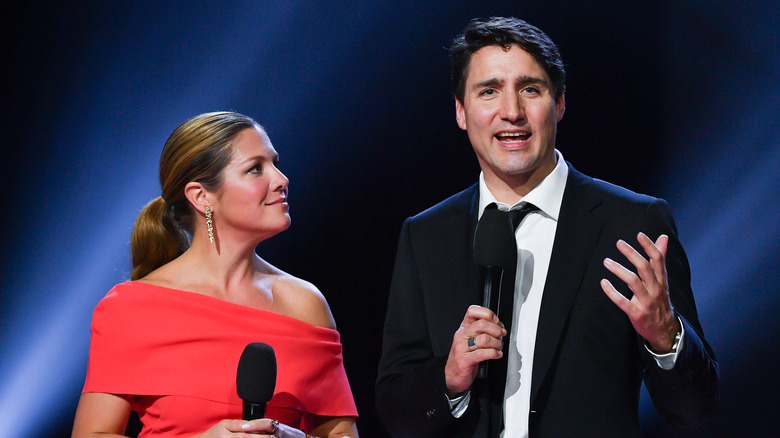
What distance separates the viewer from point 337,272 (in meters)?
3.55

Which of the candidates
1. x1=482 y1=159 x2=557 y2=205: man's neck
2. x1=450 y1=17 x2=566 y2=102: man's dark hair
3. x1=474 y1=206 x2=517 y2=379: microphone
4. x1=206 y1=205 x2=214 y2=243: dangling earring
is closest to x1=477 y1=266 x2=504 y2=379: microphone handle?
x1=474 y1=206 x2=517 y2=379: microphone

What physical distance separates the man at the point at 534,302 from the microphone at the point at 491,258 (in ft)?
0.26

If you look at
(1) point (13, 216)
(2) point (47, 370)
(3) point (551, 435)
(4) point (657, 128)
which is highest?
(4) point (657, 128)

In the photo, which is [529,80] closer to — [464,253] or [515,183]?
[515,183]

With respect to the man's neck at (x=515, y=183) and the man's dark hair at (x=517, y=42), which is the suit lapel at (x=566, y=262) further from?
the man's dark hair at (x=517, y=42)

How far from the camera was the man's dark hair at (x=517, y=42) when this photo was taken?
2.18m

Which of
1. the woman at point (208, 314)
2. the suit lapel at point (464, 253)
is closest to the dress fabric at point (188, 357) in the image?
the woman at point (208, 314)

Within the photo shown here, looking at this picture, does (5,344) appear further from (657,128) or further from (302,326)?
(657,128)

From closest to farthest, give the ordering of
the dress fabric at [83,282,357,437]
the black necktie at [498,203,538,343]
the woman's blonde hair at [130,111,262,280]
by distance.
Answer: the black necktie at [498,203,538,343]
the dress fabric at [83,282,357,437]
the woman's blonde hair at [130,111,262,280]

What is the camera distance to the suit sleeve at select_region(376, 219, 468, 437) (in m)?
2.00

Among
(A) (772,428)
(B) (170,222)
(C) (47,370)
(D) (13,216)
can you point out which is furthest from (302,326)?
(A) (772,428)

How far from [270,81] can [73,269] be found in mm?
1120

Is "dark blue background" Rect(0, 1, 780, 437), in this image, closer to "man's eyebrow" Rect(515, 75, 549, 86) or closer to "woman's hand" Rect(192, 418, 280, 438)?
"man's eyebrow" Rect(515, 75, 549, 86)

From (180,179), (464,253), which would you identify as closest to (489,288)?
(464,253)
